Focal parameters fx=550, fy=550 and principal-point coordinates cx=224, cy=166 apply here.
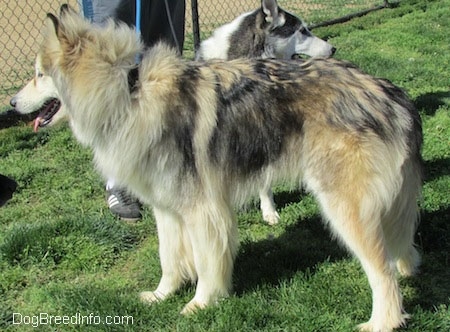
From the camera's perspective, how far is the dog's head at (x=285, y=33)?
4734 mm

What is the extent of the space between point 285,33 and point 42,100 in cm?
259

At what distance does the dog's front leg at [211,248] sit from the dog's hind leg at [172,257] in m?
0.19

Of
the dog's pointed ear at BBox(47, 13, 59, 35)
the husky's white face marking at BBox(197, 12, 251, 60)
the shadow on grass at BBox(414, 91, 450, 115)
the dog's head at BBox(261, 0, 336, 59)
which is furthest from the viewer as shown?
the shadow on grass at BBox(414, 91, 450, 115)

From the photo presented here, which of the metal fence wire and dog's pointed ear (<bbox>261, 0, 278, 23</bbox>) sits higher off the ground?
dog's pointed ear (<bbox>261, 0, 278, 23</bbox>)

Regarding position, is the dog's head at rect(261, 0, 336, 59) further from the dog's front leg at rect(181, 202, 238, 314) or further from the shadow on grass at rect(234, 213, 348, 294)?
the dog's front leg at rect(181, 202, 238, 314)

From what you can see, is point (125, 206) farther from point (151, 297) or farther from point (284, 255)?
point (284, 255)

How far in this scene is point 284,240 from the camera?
12.1ft

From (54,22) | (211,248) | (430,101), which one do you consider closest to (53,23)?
(54,22)

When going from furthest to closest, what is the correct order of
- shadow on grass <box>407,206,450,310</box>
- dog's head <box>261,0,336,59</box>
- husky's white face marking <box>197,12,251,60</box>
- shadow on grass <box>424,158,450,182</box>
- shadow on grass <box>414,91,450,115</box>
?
shadow on grass <box>414,91,450,115</box>, dog's head <box>261,0,336,59</box>, husky's white face marking <box>197,12,251,60</box>, shadow on grass <box>424,158,450,182</box>, shadow on grass <box>407,206,450,310</box>

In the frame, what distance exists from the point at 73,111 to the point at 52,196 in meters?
1.93

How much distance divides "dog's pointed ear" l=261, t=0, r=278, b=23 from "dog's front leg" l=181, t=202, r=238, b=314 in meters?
2.32

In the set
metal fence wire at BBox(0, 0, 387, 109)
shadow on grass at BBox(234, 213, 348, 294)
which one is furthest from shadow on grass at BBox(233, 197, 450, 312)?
metal fence wire at BBox(0, 0, 387, 109)

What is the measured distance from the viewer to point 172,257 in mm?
3150

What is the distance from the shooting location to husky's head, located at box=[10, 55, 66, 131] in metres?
2.81
